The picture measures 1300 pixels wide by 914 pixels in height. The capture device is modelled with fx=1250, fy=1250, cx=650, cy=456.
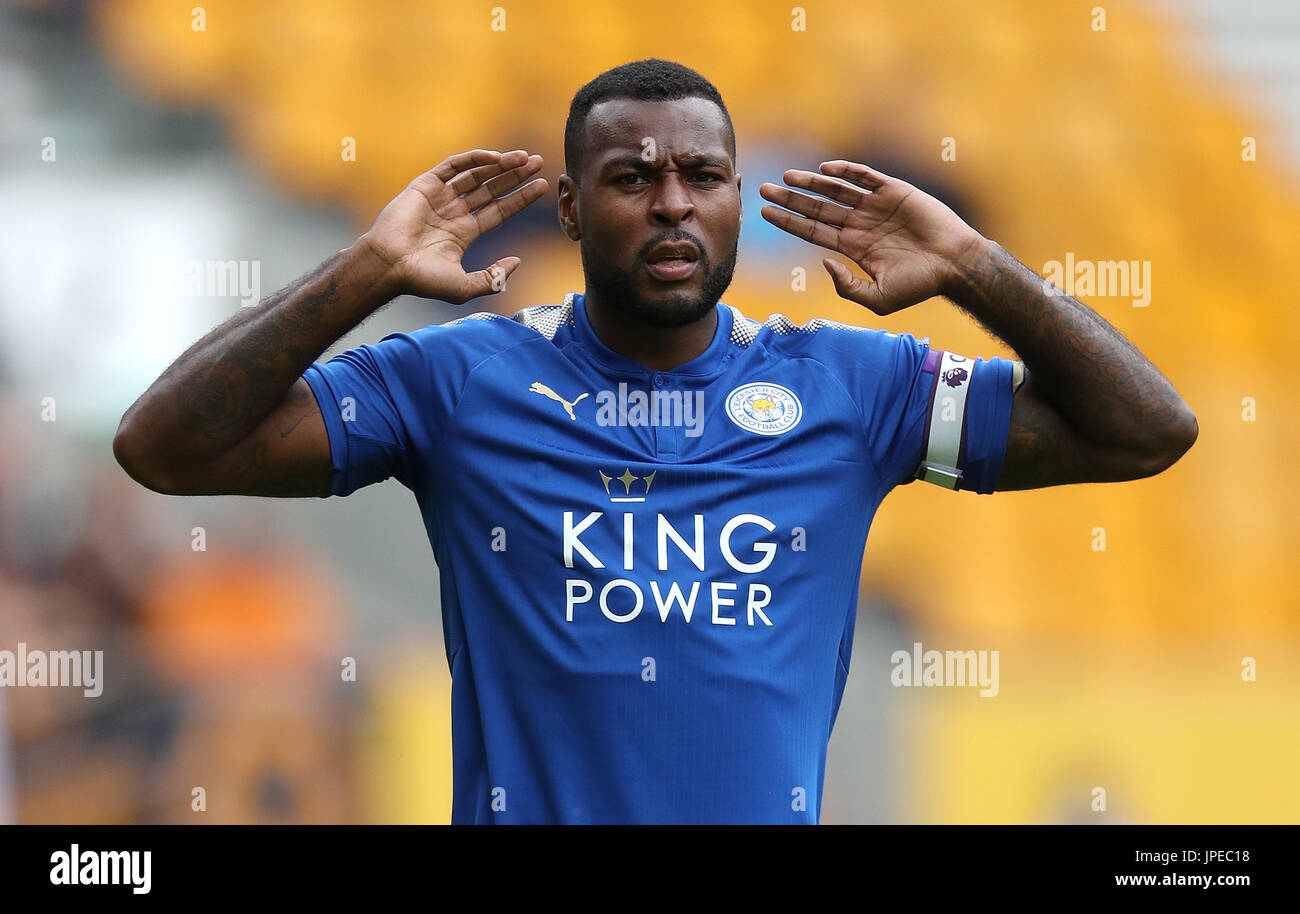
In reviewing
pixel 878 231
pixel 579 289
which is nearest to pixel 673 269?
pixel 878 231

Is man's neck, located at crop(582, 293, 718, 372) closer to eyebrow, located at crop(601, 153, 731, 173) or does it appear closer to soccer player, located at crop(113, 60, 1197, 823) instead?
soccer player, located at crop(113, 60, 1197, 823)

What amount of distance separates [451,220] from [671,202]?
0.42 metres

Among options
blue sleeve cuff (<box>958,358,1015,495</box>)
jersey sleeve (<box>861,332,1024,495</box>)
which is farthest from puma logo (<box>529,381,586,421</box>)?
blue sleeve cuff (<box>958,358,1015,495</box>)

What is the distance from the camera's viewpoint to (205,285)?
4.25 meters

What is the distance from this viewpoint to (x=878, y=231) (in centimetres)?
230

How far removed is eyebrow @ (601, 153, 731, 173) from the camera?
2.15m

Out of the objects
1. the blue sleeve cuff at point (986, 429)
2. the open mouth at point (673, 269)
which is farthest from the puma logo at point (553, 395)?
the blue sleeve cuff at point (986, 429)

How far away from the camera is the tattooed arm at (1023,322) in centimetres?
217

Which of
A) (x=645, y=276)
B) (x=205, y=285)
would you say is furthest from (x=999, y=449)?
(x=205, y=285)

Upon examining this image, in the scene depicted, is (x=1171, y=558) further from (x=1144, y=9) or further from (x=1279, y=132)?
Result: (x=1144, y=9)

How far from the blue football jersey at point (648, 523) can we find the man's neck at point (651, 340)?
2cm

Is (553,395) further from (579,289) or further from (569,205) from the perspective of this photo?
(579,289)

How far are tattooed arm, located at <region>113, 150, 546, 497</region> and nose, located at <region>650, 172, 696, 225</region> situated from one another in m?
0.22

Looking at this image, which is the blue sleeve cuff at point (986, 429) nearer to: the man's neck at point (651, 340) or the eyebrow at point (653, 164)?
the man's neck at point (651, 340)
